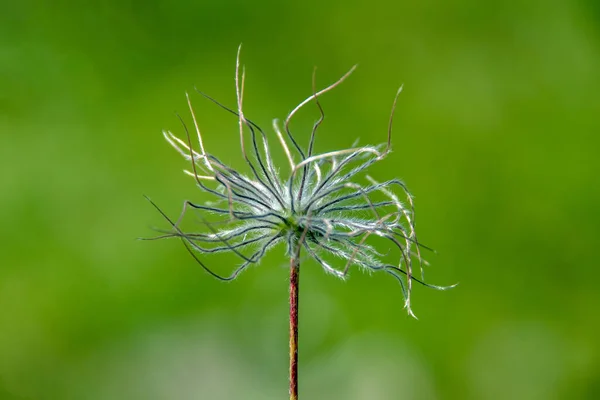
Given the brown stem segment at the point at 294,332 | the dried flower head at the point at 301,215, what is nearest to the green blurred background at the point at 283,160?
the dried flower head at the point at 301,215

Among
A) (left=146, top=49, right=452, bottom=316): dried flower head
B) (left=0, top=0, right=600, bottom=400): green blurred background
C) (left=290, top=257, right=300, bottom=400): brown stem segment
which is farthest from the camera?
(left=0, top=0, right=600, bottom=400): green blurred background

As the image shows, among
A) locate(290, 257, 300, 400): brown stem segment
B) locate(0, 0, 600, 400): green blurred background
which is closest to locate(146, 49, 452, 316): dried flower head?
locate(290, 257, 300, 400): brown stem segment

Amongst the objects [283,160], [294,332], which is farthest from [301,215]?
[283,160]

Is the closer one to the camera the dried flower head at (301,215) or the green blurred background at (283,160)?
the dried flower head at (301,215)

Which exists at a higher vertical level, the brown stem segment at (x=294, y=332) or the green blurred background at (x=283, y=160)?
the green blurred background at (x=283, y=160)

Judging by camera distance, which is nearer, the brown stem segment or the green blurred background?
the brown stem segment

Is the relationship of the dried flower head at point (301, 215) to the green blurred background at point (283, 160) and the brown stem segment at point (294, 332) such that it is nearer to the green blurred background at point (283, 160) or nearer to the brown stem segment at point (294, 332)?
the brown stem segment at point (294, 332)

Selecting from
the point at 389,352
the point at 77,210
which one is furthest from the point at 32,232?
the point at 389,352

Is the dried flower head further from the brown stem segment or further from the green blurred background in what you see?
the green blurred background

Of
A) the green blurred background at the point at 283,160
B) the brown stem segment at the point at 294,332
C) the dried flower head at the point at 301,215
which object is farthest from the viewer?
the green blurred background at the point at 283,160
